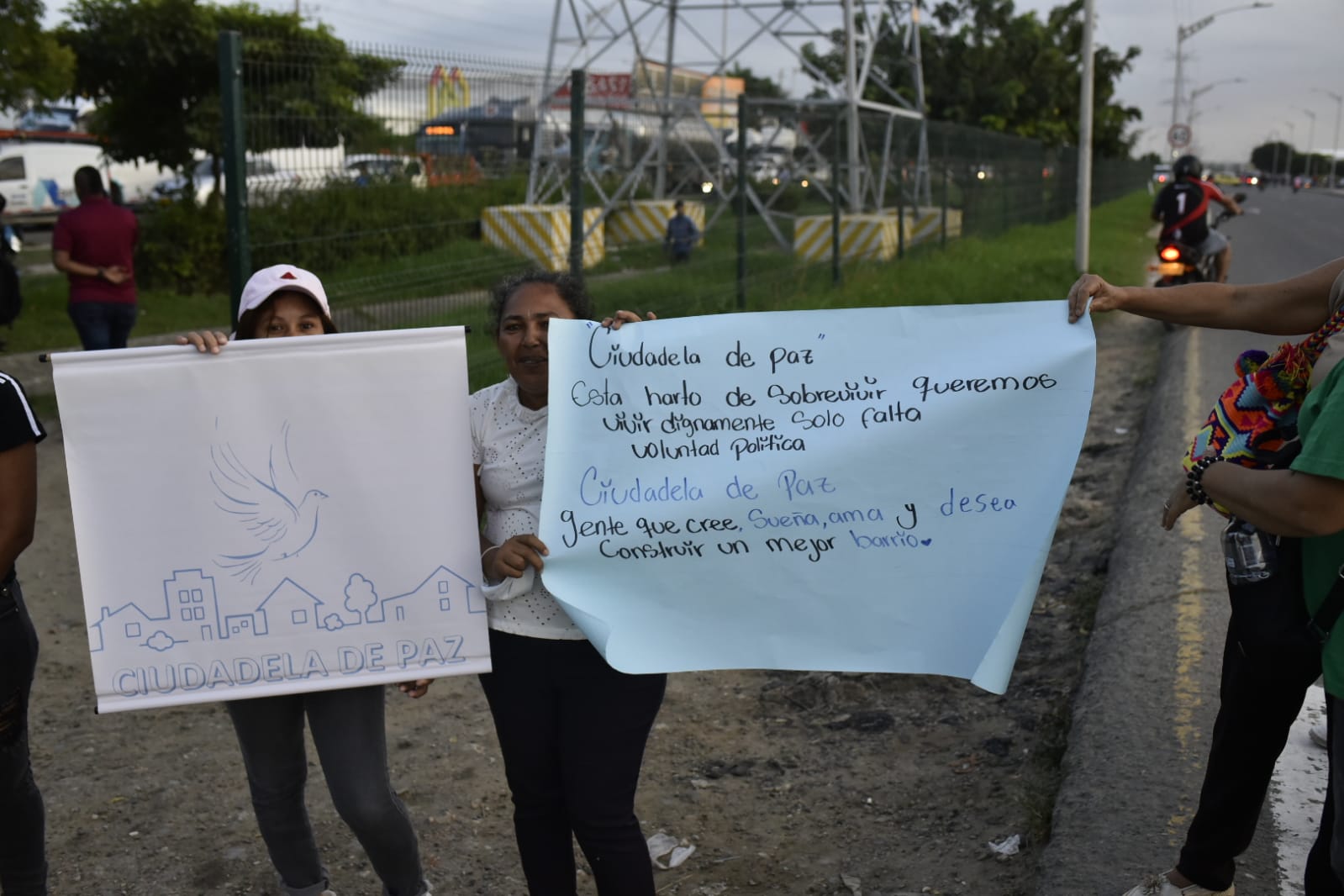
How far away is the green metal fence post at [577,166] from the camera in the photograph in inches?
312

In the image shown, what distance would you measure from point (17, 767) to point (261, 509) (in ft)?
2.80

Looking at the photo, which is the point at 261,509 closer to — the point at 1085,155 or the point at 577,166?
the point at 577,166

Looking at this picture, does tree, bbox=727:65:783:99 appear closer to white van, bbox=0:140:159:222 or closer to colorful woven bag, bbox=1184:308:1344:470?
white van, bbox=0:140:159:222

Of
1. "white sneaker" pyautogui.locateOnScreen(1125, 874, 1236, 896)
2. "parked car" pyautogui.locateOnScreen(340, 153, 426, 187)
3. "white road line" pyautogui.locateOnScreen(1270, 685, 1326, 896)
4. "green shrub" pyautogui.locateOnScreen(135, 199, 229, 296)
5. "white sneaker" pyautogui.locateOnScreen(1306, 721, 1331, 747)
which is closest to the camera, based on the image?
"white sneaker" pyautogui.locateOnScreen(1125, 874, 1236, 896)

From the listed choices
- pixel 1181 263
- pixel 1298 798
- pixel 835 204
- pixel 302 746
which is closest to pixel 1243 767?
pixel 1298 798

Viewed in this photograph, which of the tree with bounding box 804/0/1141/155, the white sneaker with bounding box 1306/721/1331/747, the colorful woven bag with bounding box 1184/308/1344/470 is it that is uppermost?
the tree with bounding box 804/0/1141/155

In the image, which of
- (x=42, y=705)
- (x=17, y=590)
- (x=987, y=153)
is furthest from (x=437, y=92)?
(x=987, y=153)

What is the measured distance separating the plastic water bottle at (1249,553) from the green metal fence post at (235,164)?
4632mm

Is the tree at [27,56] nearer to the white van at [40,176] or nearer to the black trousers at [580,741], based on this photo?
the black trousers at [580,741]

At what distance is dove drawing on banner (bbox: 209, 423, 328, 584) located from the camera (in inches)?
108

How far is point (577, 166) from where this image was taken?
26.3ft

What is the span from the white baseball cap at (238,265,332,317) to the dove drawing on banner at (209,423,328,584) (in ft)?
1.14

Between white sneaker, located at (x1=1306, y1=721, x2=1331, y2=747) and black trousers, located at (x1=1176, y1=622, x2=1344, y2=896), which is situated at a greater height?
black trousers, located at (x1=1176, y1=622, x2=1344, y2=896)

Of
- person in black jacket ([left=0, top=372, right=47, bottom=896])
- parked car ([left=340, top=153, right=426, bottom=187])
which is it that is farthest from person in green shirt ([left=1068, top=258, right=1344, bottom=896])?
parked car ([left=340, top=153, right=426, bottom=187])
